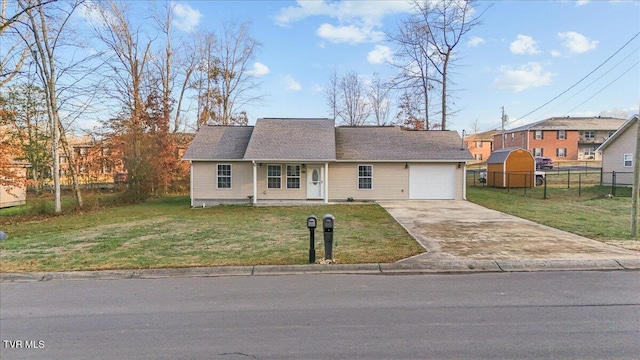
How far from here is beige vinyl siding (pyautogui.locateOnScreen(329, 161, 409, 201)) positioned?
20469mm

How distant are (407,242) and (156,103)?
85.0 ft

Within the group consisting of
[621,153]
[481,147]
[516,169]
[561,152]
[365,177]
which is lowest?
[365,177]

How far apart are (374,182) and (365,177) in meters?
0.58

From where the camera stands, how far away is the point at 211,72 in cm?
3591

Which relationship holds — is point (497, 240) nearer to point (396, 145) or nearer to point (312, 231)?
point (312, 231)

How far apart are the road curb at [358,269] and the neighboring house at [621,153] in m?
22.9

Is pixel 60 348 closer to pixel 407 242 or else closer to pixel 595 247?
pixel 407 242

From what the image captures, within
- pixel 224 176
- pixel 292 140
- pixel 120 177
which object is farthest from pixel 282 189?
pixel 120 177

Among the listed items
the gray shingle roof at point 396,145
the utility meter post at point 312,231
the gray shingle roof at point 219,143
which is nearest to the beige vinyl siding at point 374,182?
the gray shingle roof at point 396,145

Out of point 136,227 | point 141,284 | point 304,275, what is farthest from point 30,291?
point 136,227

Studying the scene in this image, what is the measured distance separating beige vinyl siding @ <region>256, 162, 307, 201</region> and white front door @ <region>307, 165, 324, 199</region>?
0.77 feet

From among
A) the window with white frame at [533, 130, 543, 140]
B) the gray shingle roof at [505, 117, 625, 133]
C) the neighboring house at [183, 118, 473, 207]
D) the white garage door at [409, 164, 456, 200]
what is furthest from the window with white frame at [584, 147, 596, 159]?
the white garage door at [409, 164, 456, 200]

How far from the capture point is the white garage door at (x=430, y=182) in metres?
20.6

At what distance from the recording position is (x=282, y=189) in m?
20.2
